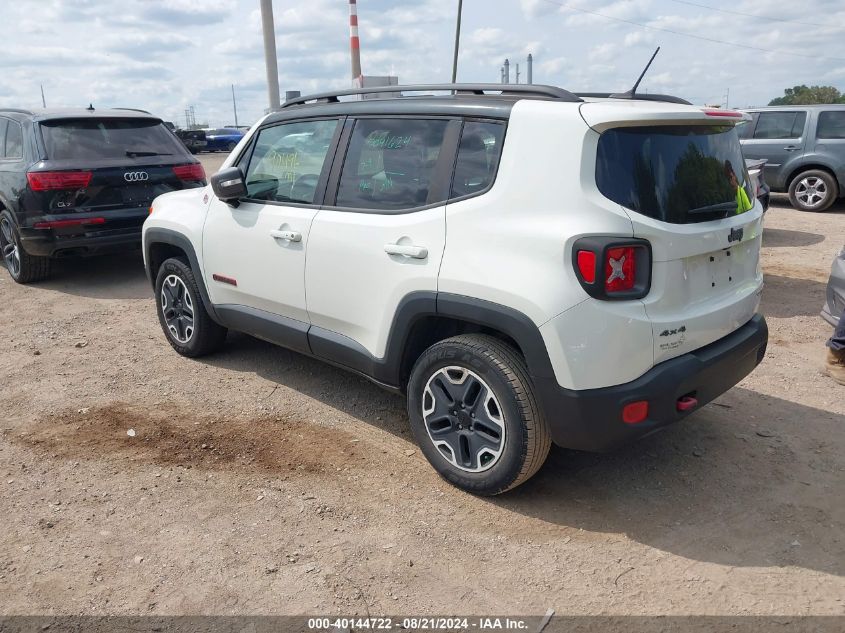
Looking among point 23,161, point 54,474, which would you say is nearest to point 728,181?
point 54,474

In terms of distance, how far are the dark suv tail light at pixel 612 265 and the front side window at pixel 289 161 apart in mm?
1740

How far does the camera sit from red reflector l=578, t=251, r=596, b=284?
268cm

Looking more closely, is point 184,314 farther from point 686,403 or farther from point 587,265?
point 686,403

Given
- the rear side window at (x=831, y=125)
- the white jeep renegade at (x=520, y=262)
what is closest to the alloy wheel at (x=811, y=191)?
the rear side window at (x=831, y=125)

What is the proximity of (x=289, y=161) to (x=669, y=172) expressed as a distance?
2.17 metres

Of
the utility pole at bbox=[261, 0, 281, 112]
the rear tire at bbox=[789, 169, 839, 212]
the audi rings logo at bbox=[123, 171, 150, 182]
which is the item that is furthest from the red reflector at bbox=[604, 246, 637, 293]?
the utility pole at bbox=[261, 0, 281, 112]

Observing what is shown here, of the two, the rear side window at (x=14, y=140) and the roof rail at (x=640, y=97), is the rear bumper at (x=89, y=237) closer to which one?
the rear side window at (x=14, y=140)

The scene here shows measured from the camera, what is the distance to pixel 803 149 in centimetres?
1143

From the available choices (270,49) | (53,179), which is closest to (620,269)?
(53,179)

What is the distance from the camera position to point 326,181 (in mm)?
3805

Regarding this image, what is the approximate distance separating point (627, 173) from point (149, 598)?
8.12ft

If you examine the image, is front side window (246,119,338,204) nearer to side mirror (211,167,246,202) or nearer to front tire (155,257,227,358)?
side mirror (211,167,246,202)

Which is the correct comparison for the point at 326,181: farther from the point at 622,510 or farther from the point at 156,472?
the point at 622,510

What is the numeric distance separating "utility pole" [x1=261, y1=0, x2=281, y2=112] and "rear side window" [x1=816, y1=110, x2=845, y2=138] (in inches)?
433
